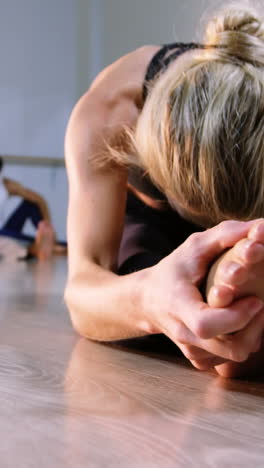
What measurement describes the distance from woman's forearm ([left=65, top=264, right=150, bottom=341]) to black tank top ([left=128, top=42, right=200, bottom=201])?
0.61ft

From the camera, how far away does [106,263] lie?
945 mm

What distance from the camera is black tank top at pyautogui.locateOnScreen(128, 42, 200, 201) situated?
3.20 feet

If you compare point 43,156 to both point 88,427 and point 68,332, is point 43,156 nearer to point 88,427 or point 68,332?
point 68,332

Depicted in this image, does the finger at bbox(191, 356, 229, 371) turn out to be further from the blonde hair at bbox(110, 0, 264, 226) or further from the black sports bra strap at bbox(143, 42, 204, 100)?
the black sports bra strap at bbox(143, 42, 204, 100)

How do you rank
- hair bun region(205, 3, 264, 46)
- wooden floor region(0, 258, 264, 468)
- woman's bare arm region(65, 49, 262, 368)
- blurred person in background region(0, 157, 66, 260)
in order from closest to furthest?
wooden floor region(0, 258, 264, 468)
woman's bare arm region(65, 49, 262, 368)
hair bun region(205, 3, 264, 46)
blurred person in background region(0, 157, 66, 260)

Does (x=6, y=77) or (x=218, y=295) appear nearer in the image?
(x=218, y=295)

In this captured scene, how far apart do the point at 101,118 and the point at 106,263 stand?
0.77 feet

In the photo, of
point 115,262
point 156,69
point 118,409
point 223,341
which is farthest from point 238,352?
point 156,69

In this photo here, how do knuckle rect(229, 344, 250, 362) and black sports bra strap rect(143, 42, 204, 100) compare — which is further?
black sports bra strap rect(143, 42, 204, 100)

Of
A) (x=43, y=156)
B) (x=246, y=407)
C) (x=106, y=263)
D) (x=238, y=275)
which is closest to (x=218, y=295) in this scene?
(x=238, y=275)

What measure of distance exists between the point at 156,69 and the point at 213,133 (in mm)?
286

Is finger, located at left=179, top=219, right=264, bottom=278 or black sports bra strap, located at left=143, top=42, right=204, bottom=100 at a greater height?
black sports bra strap, located at left=143, top=42, right=204, bottom=100

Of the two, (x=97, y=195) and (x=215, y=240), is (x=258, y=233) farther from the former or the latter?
Result: (x=97, y=195)

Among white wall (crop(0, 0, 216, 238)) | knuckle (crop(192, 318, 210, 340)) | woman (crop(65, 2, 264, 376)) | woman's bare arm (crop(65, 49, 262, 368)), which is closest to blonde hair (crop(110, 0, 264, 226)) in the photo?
woman (crop(65, 2, 264, 376))
